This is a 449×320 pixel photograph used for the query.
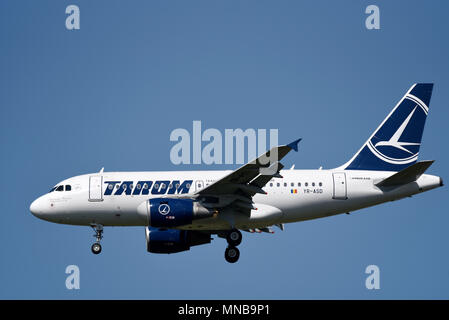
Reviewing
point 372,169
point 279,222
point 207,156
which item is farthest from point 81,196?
point 372,169

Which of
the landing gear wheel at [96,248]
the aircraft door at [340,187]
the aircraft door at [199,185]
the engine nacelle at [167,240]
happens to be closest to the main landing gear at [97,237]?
the landing gear wheel at [96,248]

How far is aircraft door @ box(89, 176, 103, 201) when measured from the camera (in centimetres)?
3509

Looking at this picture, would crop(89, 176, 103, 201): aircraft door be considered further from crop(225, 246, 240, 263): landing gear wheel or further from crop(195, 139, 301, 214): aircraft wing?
crop(225, 246, 240, 263): landing gear wheel

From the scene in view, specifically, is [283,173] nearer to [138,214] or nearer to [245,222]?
[245,222]

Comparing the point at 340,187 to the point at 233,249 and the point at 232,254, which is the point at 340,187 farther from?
the point at 232,254

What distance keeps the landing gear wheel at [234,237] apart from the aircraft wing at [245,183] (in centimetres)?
153

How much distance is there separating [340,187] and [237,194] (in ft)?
16.0

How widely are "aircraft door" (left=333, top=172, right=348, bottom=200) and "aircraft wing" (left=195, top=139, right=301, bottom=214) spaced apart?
3.65 metres

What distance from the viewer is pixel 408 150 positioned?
1419 inches

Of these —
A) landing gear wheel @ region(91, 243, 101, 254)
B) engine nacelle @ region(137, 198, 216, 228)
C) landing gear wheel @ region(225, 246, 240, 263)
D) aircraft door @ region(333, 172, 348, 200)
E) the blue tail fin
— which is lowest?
landing gear wheel @ region(225, 246, 240, 263)

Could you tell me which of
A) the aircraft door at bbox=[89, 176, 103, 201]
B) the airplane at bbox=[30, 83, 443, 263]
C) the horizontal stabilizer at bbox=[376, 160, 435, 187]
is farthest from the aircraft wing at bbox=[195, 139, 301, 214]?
the horizontal stabilizer at bbox=[376, 160, 435, 187]

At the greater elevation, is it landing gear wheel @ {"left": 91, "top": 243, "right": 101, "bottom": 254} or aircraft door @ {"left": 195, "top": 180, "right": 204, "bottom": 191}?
aircraft door @ {"left": 195, "top": 180, "right": 204, "bottom": 191}

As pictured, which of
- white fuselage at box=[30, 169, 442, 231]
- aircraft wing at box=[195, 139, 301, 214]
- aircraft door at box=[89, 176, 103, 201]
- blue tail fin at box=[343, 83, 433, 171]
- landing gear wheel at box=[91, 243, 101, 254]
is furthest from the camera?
blue tail fin at box=[343, 83, 433, 171]

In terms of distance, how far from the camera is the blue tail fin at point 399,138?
35781 mm
